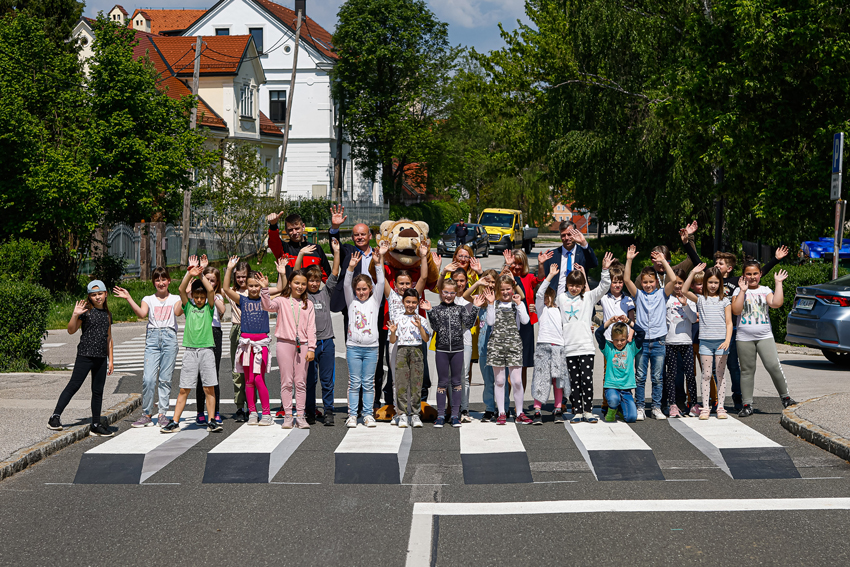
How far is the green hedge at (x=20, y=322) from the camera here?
12391mm

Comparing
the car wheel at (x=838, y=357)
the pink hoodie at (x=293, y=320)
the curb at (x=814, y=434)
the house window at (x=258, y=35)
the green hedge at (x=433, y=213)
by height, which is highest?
the house window at (x=258, y=35)

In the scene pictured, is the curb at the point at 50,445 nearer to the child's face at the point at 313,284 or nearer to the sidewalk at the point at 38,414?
the sidewalk at the point at 38,414

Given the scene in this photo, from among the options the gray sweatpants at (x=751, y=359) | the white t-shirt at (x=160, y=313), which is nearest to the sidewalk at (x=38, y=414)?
the white t-shirt at (x=160, y=313)

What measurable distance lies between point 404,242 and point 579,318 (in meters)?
2.06

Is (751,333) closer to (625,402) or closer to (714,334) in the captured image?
(714,334)

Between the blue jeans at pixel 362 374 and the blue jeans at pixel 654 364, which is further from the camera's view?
the blue jeans at pixel 654 364

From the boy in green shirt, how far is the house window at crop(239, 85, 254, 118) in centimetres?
4045

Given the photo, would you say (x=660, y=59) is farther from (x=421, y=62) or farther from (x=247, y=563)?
(x=421, y=62)

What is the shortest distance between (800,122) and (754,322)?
10.1m

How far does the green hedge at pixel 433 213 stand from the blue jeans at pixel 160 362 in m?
44.6

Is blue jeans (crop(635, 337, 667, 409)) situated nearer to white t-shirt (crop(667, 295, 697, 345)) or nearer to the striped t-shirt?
white t-shirt (crop(667, 295, 697, 345))

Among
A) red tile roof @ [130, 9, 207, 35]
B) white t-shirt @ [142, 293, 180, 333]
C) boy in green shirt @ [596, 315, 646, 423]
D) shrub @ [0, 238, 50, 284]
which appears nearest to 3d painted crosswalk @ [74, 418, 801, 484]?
boy in green shirt @ [596, 315, 646, 423]

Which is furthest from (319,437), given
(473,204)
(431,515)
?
(473,204)

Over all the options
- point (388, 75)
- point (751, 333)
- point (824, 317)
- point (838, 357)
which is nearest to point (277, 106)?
point (388, 75)
